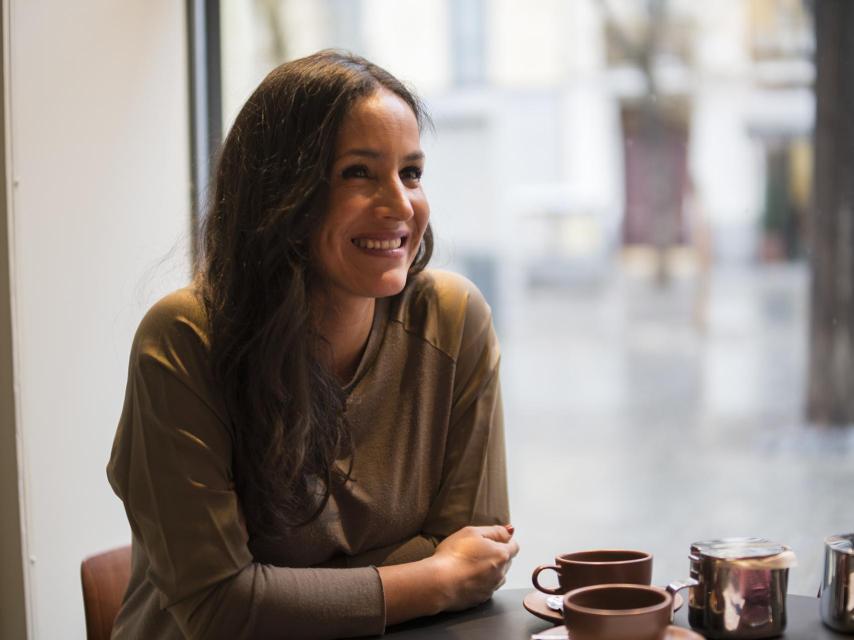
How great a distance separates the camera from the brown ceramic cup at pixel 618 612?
39.2 inches

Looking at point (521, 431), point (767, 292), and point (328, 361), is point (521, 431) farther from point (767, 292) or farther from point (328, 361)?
point (328, 361)

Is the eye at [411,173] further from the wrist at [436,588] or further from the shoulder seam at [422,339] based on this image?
the wrist at [436,588]

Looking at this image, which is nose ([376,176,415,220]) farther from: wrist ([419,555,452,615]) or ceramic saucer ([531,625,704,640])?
ceramic saucer ([531,625,704,640])

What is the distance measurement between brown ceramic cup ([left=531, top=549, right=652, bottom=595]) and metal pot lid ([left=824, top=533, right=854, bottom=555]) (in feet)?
0.69

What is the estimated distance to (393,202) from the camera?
1405 mm

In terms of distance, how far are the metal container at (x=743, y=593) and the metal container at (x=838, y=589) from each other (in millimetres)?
54

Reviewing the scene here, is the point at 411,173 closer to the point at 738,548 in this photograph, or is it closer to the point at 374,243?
the point at 374,243

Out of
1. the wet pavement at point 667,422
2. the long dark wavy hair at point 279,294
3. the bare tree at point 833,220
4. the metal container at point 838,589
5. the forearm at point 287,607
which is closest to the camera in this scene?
the metal container at point 838,589

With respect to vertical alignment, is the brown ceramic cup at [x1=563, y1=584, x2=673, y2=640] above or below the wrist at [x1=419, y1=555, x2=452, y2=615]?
above

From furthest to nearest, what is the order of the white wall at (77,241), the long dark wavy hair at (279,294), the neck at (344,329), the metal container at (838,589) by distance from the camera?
the white wall at (77,241) < the neck at (344,329) < the long dark wavy hair at (279,294) < the metal container at (838,589)

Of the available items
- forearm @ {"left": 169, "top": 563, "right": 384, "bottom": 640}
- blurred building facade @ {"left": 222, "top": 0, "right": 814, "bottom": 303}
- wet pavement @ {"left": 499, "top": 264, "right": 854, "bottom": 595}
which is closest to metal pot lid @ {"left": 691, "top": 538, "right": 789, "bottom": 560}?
forearm @ {"left": 169, "top": 563, "right": 384, "bottom": 640}

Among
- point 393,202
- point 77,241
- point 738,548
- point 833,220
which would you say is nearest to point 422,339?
point 393,202

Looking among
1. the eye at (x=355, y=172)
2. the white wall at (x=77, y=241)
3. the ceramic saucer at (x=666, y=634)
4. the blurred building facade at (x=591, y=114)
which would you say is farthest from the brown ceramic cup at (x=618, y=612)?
the blurred building facade at (x=591, y=114)

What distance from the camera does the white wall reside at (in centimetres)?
204
